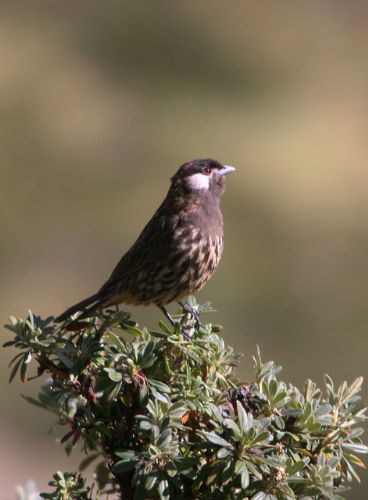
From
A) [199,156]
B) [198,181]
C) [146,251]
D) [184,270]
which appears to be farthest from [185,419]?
[199,156]

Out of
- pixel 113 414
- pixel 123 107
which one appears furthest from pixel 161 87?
pixel 113 414

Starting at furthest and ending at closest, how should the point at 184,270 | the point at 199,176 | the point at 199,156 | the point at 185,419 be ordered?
the point at 199,156 < the point at 199,176 < the point at 184,270 < the point at 185,419

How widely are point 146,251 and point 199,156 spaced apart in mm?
8123

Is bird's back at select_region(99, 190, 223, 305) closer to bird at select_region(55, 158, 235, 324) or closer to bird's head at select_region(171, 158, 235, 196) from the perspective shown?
bird at select_region(55, 158, 235, 324)

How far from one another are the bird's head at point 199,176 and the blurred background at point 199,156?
12.0 ft

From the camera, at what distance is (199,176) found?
5.09m

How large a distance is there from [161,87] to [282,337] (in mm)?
6114

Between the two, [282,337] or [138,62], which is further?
[138,62]

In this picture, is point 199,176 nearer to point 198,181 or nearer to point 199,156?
point 198,181

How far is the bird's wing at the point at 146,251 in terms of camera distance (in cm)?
482

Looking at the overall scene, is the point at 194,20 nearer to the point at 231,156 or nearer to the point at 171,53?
the point at 171,53

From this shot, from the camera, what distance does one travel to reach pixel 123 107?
14.8 m

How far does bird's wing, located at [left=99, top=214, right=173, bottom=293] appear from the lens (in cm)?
482

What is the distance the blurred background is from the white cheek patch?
3.67 meters
